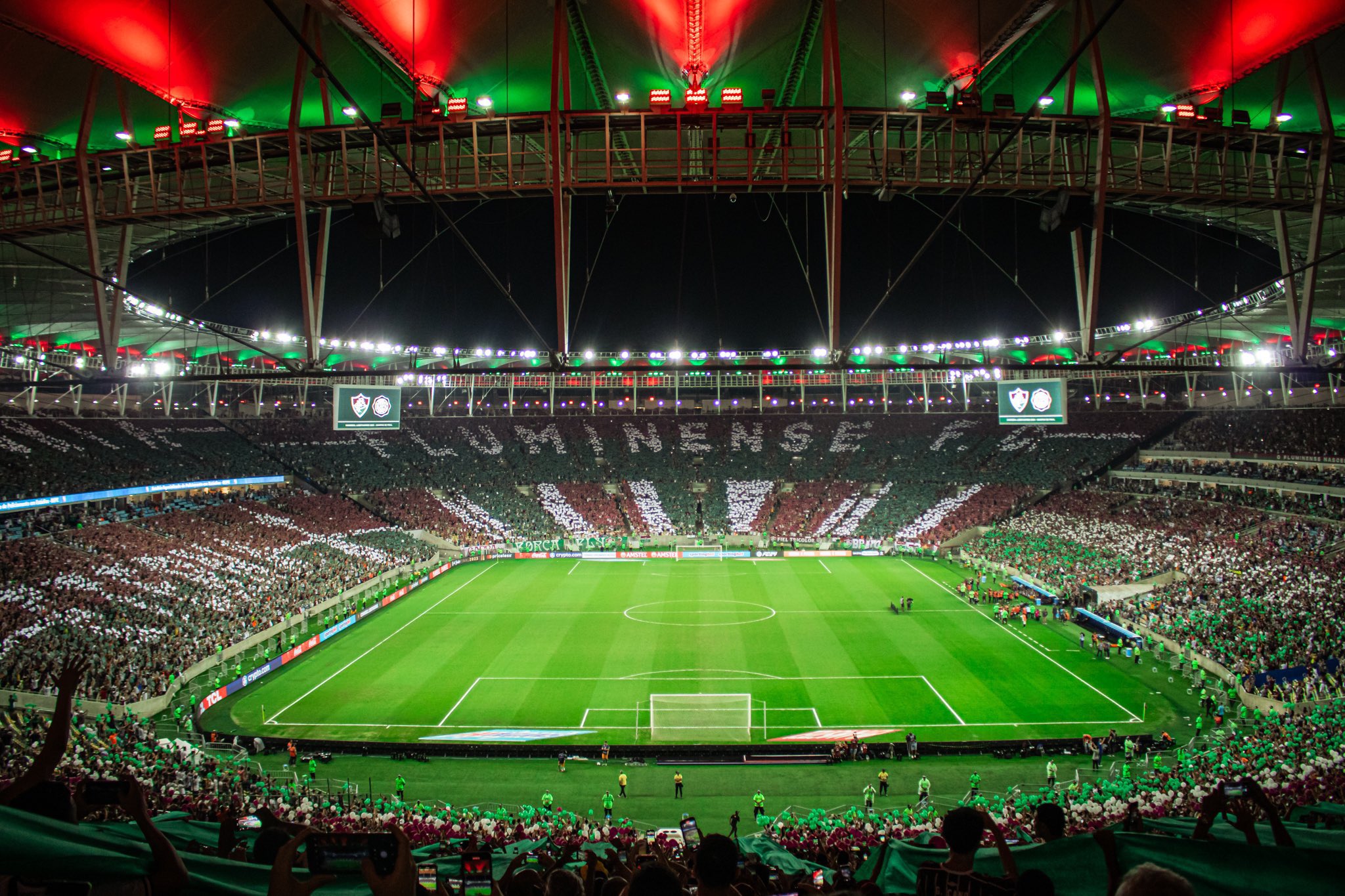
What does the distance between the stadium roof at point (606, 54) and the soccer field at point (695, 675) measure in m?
13.9

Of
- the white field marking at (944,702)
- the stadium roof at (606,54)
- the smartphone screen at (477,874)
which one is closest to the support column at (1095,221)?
the stadium roof at (606,54)

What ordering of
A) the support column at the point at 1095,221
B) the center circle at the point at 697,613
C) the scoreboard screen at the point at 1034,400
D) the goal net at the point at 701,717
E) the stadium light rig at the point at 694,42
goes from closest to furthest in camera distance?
1. the support column at the point at 1095,221
2. the stadium light rig at the point at 694,42
3. the goal net at the point at 701,717
4. the scoreboard screen at the point at 1034,400
5. the center circle at the point at 697,613

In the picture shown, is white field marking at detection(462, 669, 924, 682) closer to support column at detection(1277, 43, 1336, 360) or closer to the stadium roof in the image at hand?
support column at detection(1277, 43, 1336, 360)

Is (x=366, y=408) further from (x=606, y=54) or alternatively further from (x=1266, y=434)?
(x=1266, y=434)

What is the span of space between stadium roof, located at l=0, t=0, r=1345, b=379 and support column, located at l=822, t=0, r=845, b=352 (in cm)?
108

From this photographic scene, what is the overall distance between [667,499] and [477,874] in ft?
172

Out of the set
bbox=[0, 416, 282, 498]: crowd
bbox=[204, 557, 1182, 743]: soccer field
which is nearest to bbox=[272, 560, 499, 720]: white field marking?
bbox=[204, 557, 1182, 743]: soccer field

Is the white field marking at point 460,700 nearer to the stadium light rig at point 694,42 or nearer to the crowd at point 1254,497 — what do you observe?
the stadium light rig at point 694,42

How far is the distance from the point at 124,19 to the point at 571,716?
757 inches

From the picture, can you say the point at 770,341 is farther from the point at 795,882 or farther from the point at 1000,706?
the point at 795,882

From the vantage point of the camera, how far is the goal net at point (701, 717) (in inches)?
818

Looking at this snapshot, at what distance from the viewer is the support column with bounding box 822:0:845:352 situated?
1198 cm

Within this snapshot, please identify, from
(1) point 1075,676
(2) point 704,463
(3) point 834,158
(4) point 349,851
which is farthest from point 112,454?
(4) point 349,851

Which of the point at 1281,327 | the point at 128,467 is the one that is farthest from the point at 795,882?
the point at 1281,327
